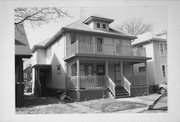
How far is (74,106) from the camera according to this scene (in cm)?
559

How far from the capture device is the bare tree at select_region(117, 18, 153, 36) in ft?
19.8

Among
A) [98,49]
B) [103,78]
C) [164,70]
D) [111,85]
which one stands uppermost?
[98,49]

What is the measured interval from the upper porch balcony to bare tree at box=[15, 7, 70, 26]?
1335 mm

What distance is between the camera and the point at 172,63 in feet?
17.9

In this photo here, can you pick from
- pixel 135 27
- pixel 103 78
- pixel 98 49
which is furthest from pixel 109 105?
pixel 135 27

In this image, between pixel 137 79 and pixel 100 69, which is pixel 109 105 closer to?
pixel 100 69

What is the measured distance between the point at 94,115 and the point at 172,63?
2499 millimetres

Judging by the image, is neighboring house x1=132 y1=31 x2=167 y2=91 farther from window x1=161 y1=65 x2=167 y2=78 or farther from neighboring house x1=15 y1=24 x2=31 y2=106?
neighboring house x1=15 y1=24 x2=31 y2=106

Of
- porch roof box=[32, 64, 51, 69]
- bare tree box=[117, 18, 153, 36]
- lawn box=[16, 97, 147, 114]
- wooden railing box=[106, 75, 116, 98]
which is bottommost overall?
lawn box=[16, 97, 147, 114]

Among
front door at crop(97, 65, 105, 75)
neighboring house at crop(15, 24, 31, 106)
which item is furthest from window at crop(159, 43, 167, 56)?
neighboring house at crop(15, 24, 31, 106)

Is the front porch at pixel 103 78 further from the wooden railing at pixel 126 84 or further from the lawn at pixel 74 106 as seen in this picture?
the lawn at pixel 74 106

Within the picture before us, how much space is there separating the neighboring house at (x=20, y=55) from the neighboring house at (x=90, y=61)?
1.27ft

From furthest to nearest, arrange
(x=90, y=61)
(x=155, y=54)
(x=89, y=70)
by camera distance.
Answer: (x=90, y=61), (x=89, y=70), (x=155, y=54)

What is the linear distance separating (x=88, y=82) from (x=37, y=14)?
8.68 feet
